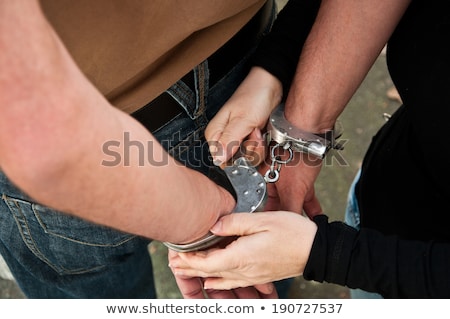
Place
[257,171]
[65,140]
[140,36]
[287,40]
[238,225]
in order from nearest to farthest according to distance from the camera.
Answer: [65,140] < [140,36] < [238,225] < [257,171] < [287,40]

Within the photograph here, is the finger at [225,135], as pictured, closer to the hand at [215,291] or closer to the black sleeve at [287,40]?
the black sleeve at [287,40]

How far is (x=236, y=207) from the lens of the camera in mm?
1035

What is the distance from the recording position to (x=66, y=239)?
3.70 ft

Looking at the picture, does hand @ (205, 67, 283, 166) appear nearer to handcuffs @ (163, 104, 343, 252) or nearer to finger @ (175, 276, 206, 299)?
handcuffs @ (163, 104, 343, 252)

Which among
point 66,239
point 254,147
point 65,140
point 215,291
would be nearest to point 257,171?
point 254,147

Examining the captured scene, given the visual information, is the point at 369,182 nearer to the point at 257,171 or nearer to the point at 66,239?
the point at 257,171

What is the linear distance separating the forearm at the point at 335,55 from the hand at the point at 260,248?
0.27m

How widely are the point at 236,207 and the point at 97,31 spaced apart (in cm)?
43

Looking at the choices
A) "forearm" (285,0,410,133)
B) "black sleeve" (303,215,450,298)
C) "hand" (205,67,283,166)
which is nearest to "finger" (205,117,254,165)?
"hand" (205,67,283,166)

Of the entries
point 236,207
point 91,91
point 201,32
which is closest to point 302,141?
point 236,207

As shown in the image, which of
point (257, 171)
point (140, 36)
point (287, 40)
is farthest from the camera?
point (287, 40)

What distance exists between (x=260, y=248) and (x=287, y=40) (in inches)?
19.7

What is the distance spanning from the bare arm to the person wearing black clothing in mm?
264

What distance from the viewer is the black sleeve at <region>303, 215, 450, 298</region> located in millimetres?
954
